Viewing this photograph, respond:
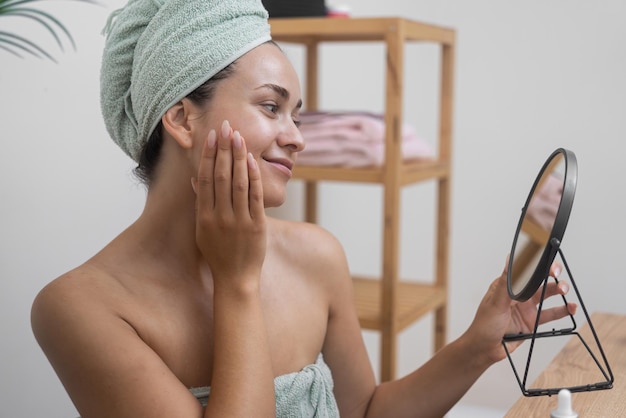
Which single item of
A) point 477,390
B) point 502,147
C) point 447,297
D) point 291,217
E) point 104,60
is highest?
point 104,60

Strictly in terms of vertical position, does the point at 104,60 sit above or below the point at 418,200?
above

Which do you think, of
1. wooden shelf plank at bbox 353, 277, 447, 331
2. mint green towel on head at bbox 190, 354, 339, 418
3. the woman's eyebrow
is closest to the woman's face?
the woman's eyebrow

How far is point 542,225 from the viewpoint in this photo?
3.37ft

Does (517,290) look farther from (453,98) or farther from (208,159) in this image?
(453,98)

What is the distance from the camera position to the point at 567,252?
7.83ft

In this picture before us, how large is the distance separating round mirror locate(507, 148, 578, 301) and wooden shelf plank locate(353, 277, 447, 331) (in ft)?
3.09

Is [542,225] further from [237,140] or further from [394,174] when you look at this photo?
[394,174]

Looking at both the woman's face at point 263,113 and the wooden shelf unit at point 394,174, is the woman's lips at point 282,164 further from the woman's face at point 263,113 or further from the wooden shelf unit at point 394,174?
the wooden shelf unit at point 394,174

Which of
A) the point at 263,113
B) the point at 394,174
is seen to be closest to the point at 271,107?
the point at 263,113

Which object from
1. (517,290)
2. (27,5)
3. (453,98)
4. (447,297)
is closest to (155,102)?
(27,5)

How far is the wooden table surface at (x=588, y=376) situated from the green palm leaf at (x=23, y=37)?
3.18ft

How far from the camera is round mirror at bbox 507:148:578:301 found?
0.88 metres

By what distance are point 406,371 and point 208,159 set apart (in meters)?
1.74

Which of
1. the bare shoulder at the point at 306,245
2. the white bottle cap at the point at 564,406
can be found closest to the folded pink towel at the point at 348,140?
the bare shoulder at the point at 306,245
